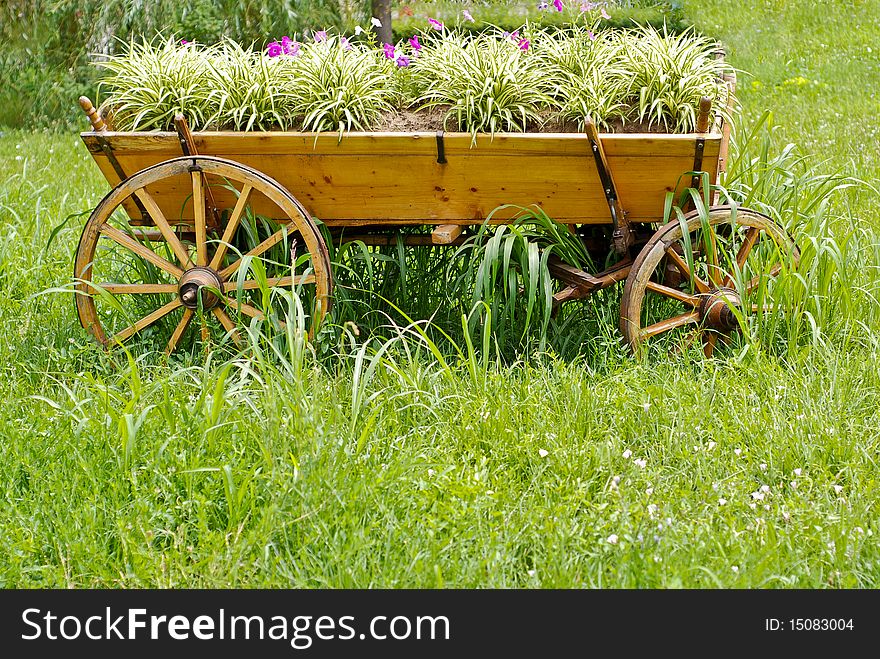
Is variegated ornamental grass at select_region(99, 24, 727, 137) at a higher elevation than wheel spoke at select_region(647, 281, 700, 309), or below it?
higher

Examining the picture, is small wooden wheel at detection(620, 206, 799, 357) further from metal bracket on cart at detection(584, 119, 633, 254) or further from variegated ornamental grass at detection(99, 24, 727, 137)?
variegated ornamental grass at detection(99, 24, 727, 137)

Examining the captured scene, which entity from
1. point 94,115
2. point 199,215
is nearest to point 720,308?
point 199,215

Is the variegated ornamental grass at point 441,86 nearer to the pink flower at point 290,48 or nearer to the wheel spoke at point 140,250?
the pink flower at point 290,48

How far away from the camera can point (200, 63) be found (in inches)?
149

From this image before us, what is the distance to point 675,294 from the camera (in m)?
3.60

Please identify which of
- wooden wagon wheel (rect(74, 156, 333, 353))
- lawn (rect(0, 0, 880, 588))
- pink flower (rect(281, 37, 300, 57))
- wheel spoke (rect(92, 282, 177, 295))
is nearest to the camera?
lawn (rect(0, 0, 880, 588))

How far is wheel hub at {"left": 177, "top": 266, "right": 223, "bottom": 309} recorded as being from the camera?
11.6 feet

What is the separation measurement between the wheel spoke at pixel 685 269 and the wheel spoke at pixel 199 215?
1655 mm

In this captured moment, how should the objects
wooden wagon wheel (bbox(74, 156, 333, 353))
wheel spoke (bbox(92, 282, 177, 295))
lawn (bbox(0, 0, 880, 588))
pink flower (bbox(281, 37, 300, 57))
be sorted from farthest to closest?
pink flower (bbox(281, 37, 300, 57)), wheel spoke (bbox(92, 282, 177, 295)), wooden wagon wheel (bbox(74, 156, 333, 353)), lawn (bbox(0, 0, 880, 588))

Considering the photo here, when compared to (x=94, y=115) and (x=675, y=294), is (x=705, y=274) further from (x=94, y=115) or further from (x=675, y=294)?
(x=94, y=115)

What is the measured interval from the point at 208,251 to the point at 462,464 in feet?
4.82

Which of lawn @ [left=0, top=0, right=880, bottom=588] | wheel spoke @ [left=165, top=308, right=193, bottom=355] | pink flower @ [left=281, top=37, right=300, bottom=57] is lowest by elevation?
lawn @ [left=0, top=0, right=880, bottom=588]

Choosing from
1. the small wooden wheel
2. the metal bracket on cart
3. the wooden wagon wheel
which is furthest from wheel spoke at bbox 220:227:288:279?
the small wooden wheel

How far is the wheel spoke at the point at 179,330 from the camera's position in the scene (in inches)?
144
